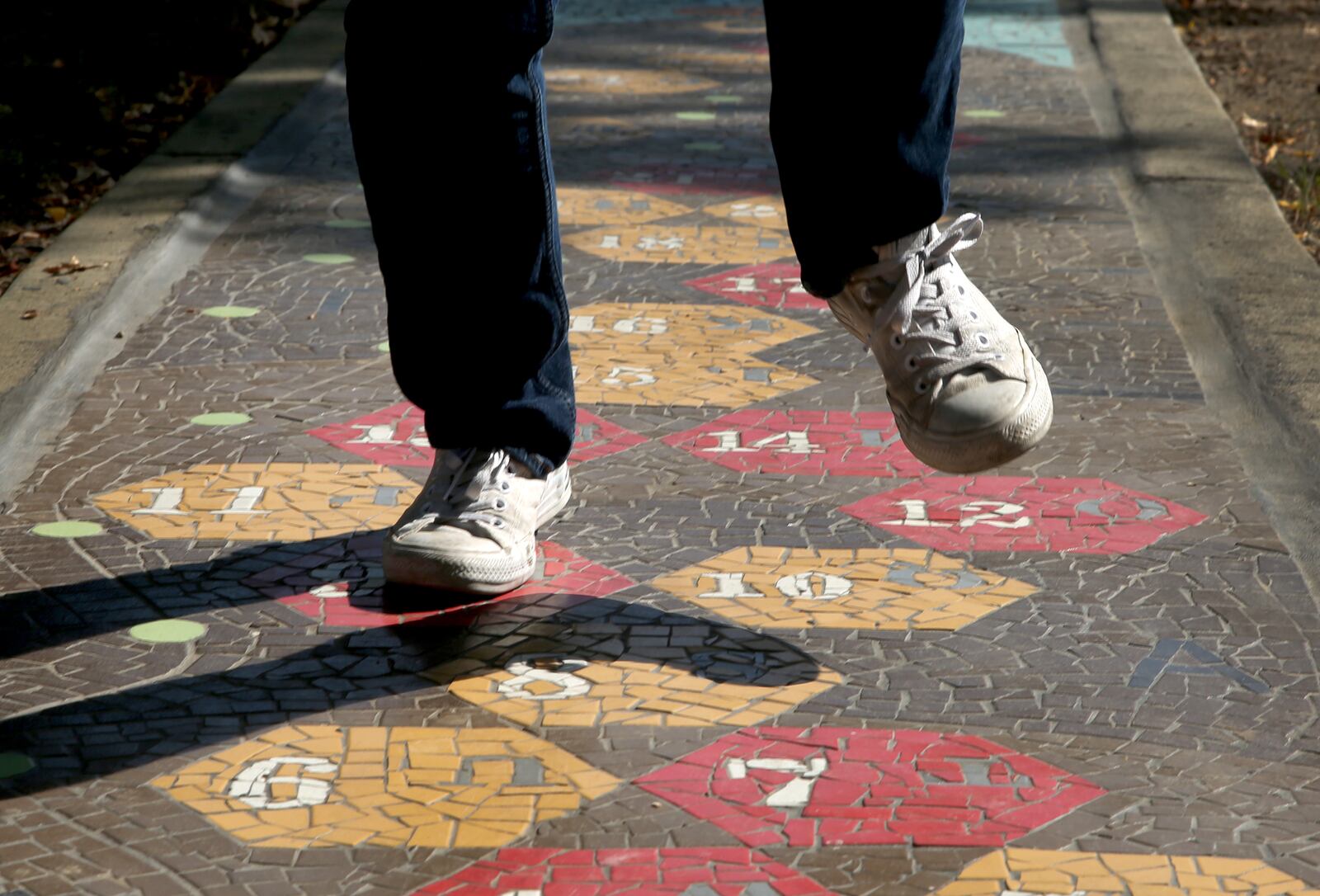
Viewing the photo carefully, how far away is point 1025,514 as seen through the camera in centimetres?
214

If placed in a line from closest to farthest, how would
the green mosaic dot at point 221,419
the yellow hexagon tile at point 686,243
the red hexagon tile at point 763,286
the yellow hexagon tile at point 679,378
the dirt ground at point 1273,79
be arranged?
1. the green mosaic dot at point 221,419
2. the yellow hexagon tile at point 679,378
3. the red hexagon tile at point 763,286
4. the yellow hexagon tile at point 686,243
5. the dirt ground at point 1273,79

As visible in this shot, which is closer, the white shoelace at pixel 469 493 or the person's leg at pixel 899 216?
the person's leg at pixel 899 216

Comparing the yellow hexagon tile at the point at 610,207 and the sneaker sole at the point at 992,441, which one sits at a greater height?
the sneaker sole at the point at 992,441

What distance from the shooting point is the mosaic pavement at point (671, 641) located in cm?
142

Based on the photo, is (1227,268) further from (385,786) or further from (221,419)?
(385,786)

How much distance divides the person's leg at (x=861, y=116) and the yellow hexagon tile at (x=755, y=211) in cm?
190

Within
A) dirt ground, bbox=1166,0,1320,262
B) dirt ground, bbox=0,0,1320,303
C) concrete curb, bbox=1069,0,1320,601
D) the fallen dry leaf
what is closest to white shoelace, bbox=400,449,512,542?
concrete curb, bbox=1069,0,1320,601

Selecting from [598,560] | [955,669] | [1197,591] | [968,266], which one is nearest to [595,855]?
[955,669]

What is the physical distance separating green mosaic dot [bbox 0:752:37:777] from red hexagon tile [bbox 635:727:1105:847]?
0.57 metres

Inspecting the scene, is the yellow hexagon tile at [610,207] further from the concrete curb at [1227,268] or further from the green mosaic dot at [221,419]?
the green mosaic dot at [221,419]

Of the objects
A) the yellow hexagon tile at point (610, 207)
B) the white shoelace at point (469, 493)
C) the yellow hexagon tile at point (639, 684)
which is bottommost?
the yellow hexagon tile at point (610, 207)

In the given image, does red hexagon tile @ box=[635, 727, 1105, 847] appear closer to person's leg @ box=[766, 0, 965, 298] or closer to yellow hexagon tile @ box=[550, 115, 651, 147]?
person's leg @ box=[766, 0, 965, 298]

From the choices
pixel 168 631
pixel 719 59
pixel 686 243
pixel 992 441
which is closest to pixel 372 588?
pixel 168 631

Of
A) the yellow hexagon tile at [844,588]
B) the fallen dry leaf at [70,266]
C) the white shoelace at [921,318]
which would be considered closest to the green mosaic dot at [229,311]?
the fallen dry leaf at [70,266]
